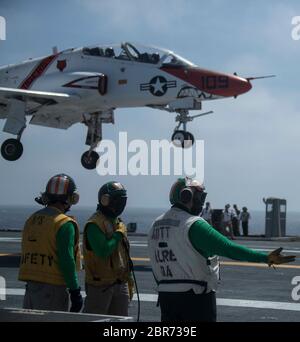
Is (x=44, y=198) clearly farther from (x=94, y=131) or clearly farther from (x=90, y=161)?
(x=90, y=161)

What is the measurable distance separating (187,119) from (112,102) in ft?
10.6

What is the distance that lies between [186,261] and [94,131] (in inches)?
813

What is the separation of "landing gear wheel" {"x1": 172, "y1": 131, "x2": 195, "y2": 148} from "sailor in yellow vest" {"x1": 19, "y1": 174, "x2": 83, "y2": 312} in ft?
51.8

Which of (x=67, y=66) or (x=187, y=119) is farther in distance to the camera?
(x=67, y=66)

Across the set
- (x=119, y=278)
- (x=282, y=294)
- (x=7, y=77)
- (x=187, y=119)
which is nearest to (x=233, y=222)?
(x=187, y=119)

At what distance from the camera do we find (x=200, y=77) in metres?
23.6

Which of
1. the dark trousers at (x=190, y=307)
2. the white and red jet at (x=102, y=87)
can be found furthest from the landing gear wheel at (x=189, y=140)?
the dark trousers at (x=190, y=307)

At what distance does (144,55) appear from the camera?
24406 millimetres

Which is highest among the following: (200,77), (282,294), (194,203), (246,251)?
(200,77)

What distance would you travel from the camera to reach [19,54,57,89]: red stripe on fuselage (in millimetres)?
26188

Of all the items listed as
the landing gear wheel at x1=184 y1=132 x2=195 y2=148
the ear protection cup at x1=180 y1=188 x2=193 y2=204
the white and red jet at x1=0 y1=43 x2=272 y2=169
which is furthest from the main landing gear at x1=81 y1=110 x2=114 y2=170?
the ear protection cup at x1=180 y1=188 x2=193 y2=204

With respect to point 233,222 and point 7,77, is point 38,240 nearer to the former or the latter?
point 7,77
